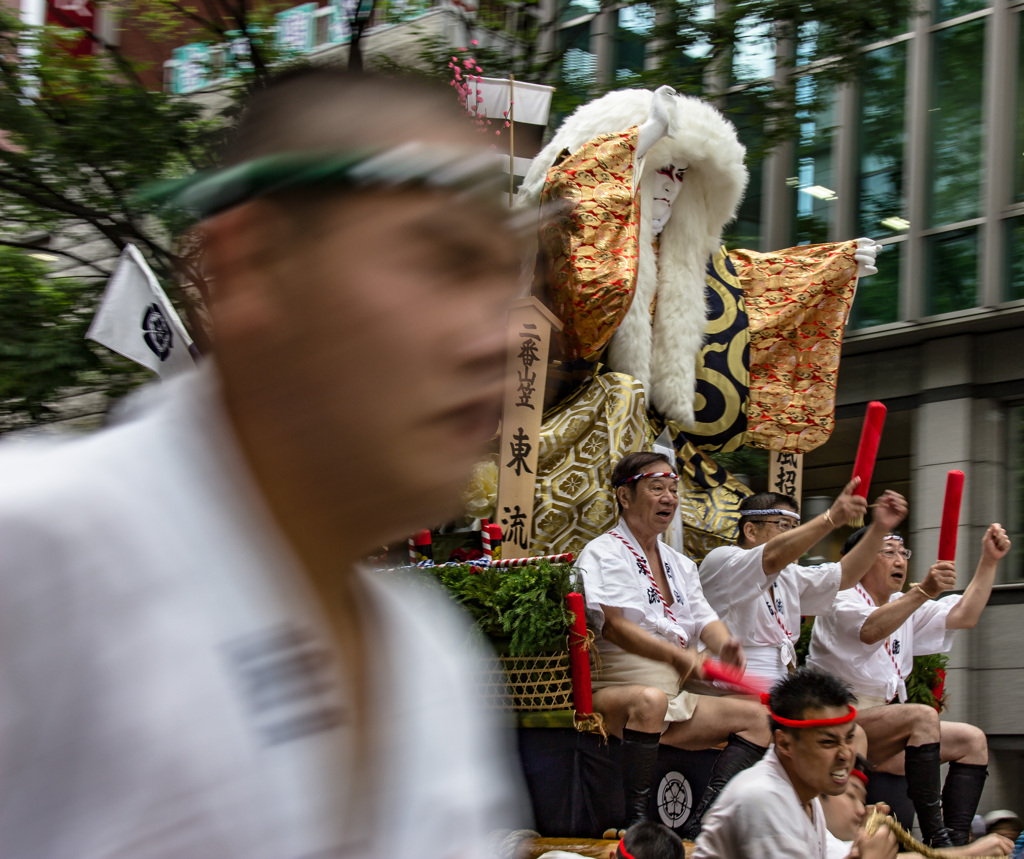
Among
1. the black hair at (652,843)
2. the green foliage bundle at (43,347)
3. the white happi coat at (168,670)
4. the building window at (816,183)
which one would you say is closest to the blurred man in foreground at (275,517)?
the white happi coat at (168,670)

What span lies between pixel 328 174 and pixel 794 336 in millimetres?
5640

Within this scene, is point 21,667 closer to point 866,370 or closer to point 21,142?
point 21,142

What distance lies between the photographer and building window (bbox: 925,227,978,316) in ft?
31.6

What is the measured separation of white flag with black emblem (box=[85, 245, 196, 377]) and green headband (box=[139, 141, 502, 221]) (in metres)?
4.58

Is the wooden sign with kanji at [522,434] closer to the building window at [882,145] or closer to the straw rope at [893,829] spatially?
the straw rope at [893,829]

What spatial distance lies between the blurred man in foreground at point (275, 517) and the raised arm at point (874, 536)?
4.02m

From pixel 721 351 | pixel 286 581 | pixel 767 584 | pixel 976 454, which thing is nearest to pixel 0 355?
pixel 721 351

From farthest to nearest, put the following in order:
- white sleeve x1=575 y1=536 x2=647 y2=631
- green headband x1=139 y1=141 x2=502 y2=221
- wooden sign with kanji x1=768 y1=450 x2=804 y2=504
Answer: wooden sign with kanji x1=768 y1=450 x2=804 y2=504
white sleeve x1=575 y1=536 x2=647 y2=631
green headband x1=139 y1=141 x2=502 y2=221

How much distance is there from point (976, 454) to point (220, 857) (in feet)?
31.6

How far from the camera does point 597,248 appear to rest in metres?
5.09

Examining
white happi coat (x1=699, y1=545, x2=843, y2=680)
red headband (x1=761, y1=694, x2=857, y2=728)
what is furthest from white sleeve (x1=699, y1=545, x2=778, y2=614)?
red headband (x1=761, y1=694, x2=857, y2=728)

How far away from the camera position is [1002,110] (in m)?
9.49

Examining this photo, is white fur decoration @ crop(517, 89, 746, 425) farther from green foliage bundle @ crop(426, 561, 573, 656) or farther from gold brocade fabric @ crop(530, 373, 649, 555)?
green foliage bundle @ crop(426, 561, 573, 656)

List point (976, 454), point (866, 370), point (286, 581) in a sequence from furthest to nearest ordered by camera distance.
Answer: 1. point (866, 370)
2. point (976, 454)
3. point (286, 581)
